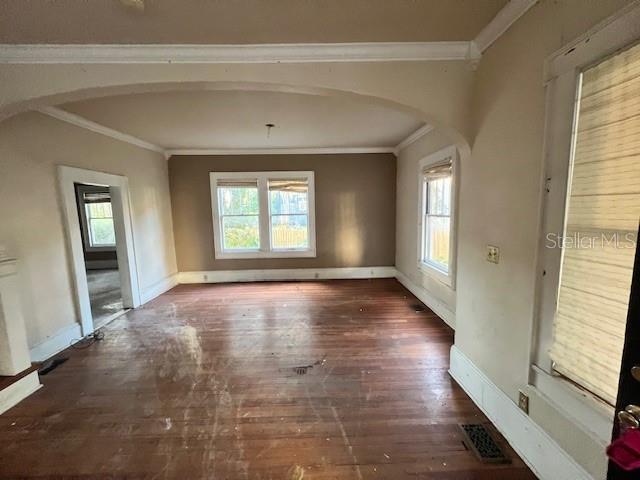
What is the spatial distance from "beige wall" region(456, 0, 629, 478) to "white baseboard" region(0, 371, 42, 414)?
A: 11.4 ft

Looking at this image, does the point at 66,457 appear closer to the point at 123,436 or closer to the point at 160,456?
the point at 123,436

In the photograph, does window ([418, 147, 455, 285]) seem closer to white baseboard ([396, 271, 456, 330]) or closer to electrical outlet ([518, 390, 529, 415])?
white baseboard ([396, 271, 456, 330])

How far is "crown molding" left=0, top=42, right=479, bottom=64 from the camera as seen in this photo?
5.91 feet

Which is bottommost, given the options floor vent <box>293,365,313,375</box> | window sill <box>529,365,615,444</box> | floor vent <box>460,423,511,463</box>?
floor vent <box>460,423,511,463</box>

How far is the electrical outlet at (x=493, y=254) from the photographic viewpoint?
175 centimetres

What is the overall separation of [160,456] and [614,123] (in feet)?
9.26

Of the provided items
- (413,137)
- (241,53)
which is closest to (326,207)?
(413,137)

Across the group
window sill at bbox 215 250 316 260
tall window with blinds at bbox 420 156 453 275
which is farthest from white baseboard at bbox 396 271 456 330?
window sill at bbox 215 250 316 260

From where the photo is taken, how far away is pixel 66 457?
1.62 metres

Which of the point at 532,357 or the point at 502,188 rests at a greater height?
the point at 502,188

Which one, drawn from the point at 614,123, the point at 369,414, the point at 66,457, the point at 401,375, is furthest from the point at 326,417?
the point at 614,123

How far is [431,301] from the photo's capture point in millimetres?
3820

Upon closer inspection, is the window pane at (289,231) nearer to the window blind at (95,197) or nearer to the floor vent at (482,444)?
the floor vent at (482,444)

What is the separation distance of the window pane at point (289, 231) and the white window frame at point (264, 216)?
0.27ft
